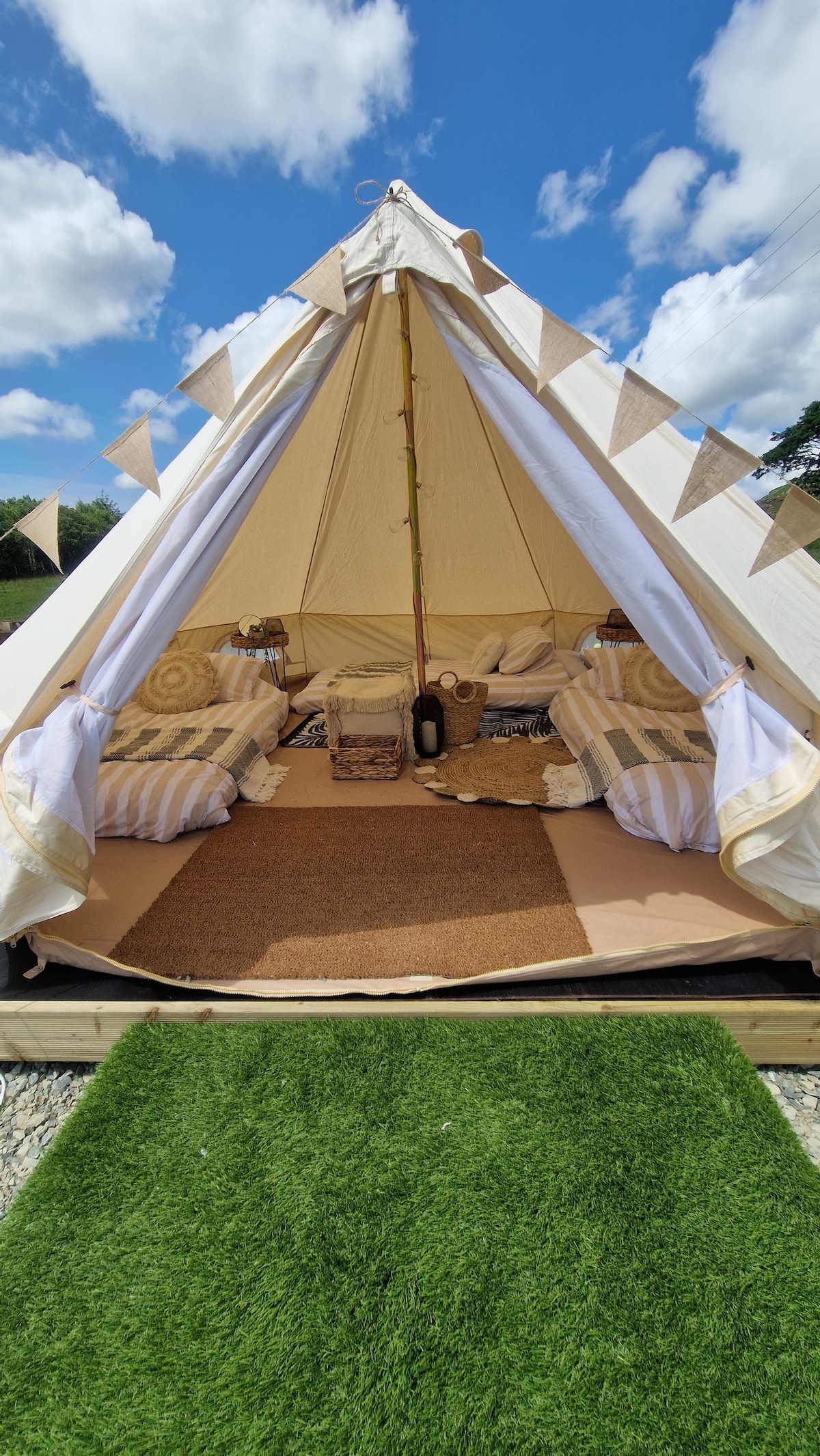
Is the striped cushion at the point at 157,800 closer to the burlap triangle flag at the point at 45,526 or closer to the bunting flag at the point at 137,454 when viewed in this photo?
the burlap triangle flag at the point at 45,526

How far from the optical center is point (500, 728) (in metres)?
3.67

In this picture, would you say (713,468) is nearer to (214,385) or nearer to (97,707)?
(214,385)

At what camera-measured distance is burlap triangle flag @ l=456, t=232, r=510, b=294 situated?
1701 mm

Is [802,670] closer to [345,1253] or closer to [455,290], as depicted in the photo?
[455,290]

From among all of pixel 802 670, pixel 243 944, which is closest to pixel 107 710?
pixel 243 944

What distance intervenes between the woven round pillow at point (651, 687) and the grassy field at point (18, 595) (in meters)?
4.58

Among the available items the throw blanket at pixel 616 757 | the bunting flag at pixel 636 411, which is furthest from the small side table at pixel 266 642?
the bunting flag at pixel 636 411

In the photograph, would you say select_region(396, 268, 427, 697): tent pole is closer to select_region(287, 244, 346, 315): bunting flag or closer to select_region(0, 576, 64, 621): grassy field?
select_region(287, 244, 346, 315): bunting flag

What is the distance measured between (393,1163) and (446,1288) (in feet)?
0.81

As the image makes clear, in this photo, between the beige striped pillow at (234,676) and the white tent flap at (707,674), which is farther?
the beige striped pillow at (234,676)

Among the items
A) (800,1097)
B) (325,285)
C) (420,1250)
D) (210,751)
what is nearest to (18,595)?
(210,751)

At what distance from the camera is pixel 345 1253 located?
1.17 meters

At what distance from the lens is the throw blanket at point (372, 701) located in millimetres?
3230

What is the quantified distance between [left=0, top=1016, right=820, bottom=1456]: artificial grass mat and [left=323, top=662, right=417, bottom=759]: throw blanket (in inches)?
72.0
